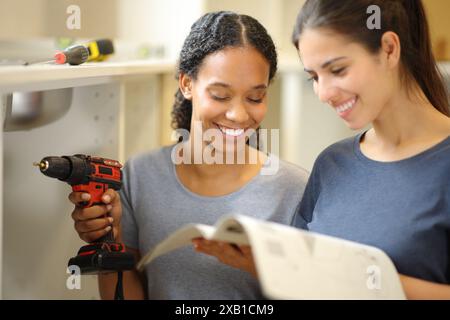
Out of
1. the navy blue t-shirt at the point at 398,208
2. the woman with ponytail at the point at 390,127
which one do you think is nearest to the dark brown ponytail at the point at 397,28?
the woman with ponytail at the point at 390,127

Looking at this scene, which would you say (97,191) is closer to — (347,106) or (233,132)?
(233,132)

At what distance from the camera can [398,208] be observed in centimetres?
114

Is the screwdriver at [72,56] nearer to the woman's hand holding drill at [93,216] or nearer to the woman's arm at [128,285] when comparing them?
the woman's hand holding drill at [93,216]

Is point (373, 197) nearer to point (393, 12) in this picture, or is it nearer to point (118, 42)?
point (393, 12)

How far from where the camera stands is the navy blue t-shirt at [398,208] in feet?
3.65

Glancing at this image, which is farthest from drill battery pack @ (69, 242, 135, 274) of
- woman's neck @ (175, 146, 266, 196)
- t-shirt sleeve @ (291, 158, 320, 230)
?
t-shirt sleeve @ (291, 158, 320, 230)

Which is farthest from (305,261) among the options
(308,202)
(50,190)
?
(50,190)

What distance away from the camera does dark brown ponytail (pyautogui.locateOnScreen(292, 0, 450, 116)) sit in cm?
114

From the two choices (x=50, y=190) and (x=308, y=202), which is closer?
(x=308, y=202)

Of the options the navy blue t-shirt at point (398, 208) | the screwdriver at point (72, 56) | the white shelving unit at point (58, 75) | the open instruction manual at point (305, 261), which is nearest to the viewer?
the open instruction manual at point (305, 261)

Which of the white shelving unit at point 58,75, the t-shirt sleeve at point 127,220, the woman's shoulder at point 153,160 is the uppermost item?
the white shelving unit at point 58,75

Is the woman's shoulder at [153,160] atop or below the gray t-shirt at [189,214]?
atop

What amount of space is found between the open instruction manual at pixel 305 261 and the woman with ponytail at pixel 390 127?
2.5 inches

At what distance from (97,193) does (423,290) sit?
A: 609 mm
